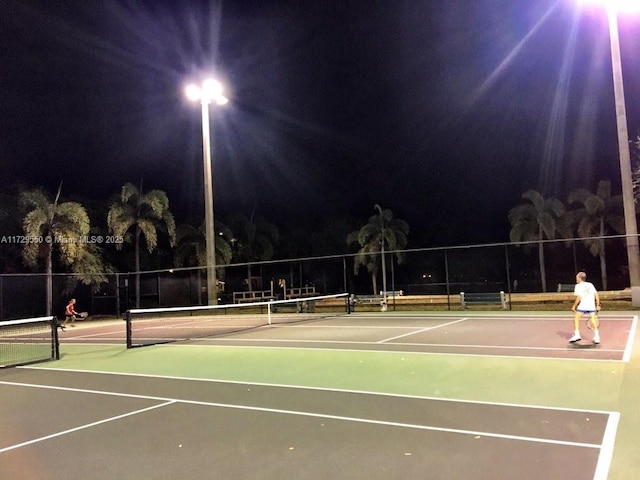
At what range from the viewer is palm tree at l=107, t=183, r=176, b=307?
3112cm

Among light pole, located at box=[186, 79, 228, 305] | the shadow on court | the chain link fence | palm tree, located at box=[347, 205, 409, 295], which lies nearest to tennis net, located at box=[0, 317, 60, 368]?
the chain link fence

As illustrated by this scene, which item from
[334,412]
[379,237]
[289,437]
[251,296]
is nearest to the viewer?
[289,437]

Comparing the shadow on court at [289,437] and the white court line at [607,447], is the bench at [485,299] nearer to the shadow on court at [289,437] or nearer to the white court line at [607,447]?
the shadow on court at [289,437]

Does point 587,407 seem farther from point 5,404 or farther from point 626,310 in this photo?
point 626,310

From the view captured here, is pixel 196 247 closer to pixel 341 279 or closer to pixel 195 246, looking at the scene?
pixel 195 246

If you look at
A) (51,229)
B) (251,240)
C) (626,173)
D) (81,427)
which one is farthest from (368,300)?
(81,427)

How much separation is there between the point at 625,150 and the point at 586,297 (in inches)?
400

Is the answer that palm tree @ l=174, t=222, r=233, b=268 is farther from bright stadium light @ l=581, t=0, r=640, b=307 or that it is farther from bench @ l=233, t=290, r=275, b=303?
bright stadium light @ l=581, t=0, r=640, b=307

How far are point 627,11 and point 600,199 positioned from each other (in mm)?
17122

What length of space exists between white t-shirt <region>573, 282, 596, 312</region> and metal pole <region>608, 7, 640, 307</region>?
31.0 ft

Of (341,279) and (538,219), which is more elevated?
(538,219)

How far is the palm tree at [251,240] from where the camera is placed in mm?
40562

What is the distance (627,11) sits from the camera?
797 inches

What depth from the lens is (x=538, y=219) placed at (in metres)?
35.6
